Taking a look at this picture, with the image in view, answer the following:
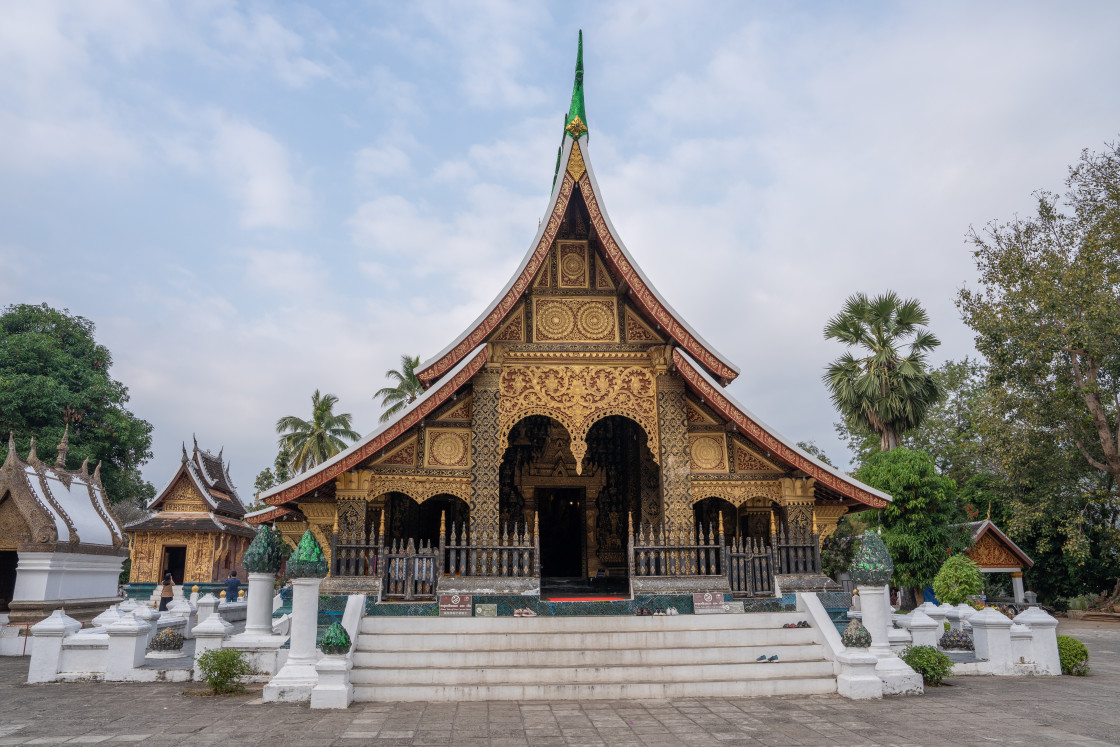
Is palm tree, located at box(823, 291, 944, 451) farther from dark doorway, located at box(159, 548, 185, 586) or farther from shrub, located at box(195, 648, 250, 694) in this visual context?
dark doorway, located at box(159, 548, 185, 586)

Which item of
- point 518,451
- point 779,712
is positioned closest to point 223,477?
point 518,451

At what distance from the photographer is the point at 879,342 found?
21.6 m

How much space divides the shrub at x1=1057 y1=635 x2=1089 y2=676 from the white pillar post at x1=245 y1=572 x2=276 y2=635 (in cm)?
1002

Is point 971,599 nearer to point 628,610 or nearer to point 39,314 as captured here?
point 628,610

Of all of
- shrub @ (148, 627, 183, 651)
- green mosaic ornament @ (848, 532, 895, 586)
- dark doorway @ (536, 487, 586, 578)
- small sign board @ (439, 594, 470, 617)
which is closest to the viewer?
green mosaic ornament @ (848, 532, 895, 586)

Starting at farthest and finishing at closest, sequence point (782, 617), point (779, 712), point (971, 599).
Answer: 1. point (971, 599)
2. point (782, 617)
3. point (779, 712)

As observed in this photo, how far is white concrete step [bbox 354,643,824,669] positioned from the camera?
295 inches

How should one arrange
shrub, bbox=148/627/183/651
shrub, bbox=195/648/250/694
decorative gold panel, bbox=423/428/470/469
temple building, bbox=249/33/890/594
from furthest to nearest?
decorative gold panel, bbox=423/428/470/469
temple building, bbox=249/33/890/594
shrub, bbox=148/627/183/651
shrub, bbox=195/648/250/694

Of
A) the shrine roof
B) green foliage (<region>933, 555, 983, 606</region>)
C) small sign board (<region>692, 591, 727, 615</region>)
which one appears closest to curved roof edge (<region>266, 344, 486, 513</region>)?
small sign board (<region>692, 591, 727, 615</region>)

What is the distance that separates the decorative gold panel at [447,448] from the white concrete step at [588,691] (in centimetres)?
364

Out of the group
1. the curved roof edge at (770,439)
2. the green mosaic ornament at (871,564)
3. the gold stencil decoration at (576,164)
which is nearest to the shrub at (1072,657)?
the curved roof edge at (770,439)

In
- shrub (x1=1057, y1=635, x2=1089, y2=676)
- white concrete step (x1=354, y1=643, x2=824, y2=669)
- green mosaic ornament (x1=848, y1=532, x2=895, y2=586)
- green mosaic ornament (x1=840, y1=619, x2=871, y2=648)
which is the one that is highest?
green mosaic ornament (x1=848, y1=532, x2=895, y2=586)

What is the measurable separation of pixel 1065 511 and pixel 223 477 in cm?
3207

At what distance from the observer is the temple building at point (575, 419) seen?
958 cm
